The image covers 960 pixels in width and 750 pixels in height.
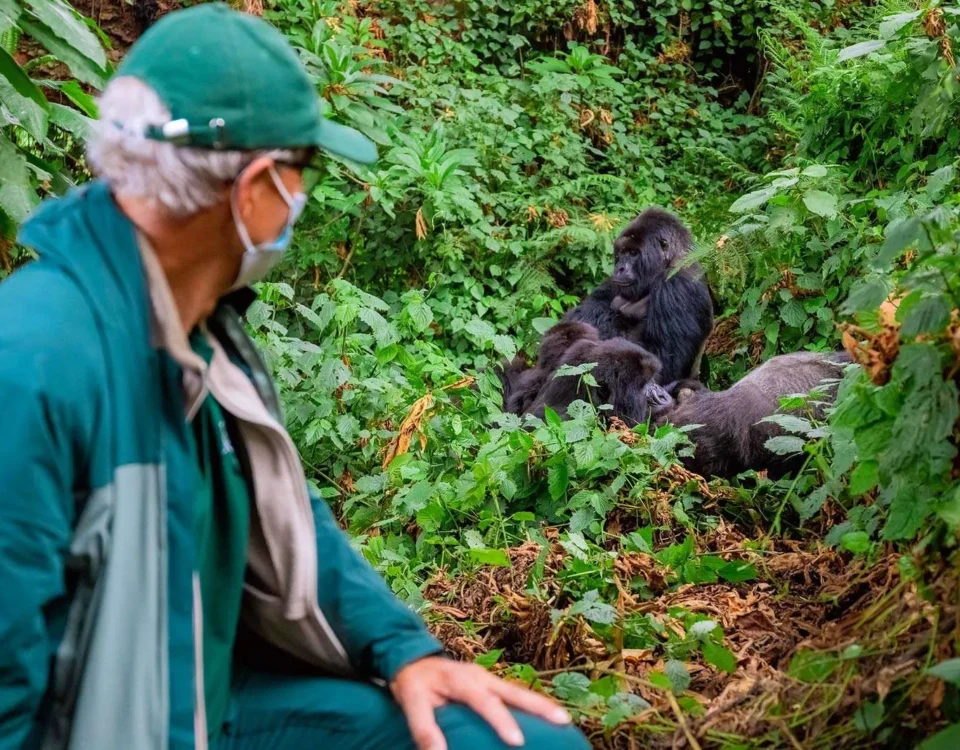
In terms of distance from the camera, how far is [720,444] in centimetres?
455

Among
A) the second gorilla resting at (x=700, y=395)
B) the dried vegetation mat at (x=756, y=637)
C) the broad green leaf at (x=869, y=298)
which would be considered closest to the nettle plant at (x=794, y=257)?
the second gorilla resting at (x=700, y=395)

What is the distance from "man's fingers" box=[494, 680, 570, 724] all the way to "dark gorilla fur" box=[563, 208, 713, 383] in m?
4.50

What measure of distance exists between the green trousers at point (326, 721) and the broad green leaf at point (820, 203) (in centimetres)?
335

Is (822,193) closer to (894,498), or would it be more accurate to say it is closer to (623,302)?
(623,302)

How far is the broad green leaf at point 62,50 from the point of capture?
3.22 meters

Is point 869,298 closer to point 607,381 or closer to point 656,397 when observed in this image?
point 607,381

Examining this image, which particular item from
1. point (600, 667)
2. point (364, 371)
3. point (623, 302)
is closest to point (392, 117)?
point (623, 302)

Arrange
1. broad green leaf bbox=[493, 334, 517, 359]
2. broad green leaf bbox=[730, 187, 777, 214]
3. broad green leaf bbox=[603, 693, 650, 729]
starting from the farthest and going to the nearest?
broad green leaf bbox=[493, 334, 517, 359]
broad green leaf bbox=[730, 187, 777, 214]
broad green leaf bbox=[603, 693, 650, 729]

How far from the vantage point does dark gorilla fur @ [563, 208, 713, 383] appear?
6.29 metres

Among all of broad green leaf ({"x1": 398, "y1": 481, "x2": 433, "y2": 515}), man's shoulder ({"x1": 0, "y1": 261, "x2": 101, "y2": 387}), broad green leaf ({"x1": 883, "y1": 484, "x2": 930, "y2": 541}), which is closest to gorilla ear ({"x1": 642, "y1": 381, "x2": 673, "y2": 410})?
broad green leaf ({"x1": 398, "y1": 481, "x2": 433, "y2": 515})

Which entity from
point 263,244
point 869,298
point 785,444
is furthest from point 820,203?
point 263,244

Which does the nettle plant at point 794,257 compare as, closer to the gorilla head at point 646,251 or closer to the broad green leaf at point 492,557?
the gorilla head at point 646,251

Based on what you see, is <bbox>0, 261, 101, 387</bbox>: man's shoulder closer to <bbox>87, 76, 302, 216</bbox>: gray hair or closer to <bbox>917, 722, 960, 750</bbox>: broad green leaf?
<bbox>87, 76, 302, 216</bbox>: gray hair

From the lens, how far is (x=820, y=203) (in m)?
4.70
